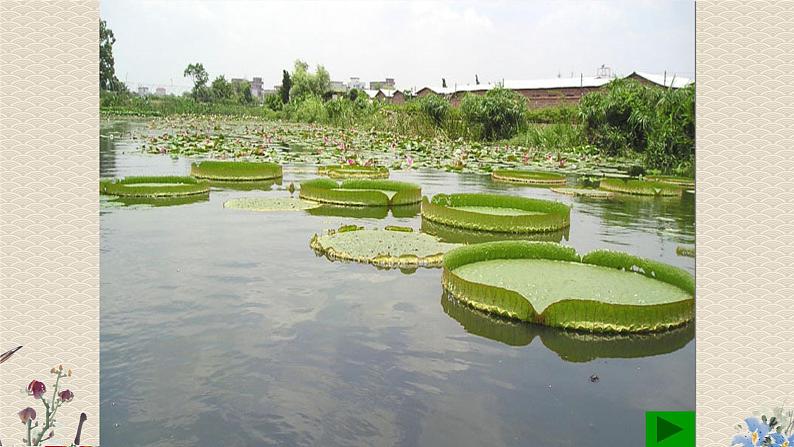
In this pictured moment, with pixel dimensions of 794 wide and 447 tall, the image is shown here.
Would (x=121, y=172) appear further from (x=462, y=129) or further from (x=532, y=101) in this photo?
(x=532, y=101)

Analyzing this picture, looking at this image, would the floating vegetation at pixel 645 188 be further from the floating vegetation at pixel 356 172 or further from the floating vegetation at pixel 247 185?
the floating vegetation at pixel 247 185

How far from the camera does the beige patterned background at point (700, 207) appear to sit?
2207 millimetres

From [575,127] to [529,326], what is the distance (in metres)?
17.8

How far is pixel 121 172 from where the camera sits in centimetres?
1120

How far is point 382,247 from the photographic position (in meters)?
5.61

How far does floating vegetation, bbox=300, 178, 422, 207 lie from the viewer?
8352 mm

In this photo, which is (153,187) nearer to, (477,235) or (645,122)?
(477,235)

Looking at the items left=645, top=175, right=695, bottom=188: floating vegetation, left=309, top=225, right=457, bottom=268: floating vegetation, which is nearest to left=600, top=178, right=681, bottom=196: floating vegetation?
left=645, top=175, right=695, bottom=188: floating vegetation

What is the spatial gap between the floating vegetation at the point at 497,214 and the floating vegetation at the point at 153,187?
135 inches

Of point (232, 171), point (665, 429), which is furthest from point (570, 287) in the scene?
point (232, 171)

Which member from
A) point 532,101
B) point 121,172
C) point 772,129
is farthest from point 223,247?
point 532,101

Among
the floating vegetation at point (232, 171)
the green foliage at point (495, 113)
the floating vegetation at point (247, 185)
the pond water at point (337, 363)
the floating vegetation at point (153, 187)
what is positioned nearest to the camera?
the pond water at point (337, 363)

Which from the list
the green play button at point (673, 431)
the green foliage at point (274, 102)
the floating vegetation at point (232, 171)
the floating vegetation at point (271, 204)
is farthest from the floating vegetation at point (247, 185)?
the green foliage at point (274, 102)

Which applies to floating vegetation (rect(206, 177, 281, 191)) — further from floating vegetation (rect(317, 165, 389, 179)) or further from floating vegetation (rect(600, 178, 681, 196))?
floating vegetation (rect(600, 178, 681, 196))
